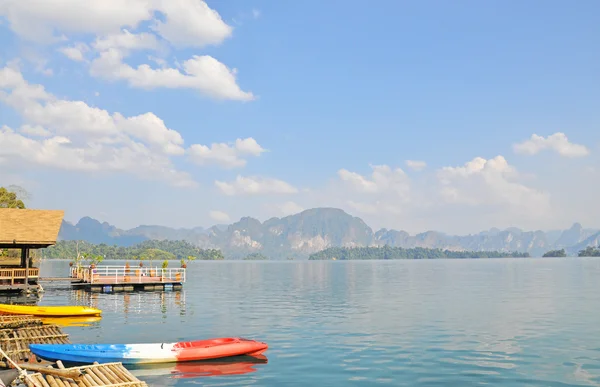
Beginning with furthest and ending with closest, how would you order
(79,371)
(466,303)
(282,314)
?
(466,303) → (282,314) → (79,371)

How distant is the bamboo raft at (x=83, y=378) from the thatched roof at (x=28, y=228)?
3939 cm

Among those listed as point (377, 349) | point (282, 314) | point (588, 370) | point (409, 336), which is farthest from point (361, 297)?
point (588, 370)

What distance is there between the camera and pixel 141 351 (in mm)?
23234

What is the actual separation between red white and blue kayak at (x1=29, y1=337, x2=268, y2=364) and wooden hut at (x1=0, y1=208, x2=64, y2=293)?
113ft

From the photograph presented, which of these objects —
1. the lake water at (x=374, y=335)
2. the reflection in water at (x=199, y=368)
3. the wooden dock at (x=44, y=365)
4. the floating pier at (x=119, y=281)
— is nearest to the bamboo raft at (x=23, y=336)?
the wooden dock at (x=44, y=365)

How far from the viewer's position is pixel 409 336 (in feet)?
105

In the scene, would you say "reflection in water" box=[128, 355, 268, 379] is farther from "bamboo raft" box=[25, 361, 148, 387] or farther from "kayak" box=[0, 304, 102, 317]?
"kayak" box=[0, 304, 102, 317]

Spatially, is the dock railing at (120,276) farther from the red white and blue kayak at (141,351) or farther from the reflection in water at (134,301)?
the red white and blue kayak at (141,351)

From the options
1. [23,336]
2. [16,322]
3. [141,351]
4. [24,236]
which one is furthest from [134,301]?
[141,351]

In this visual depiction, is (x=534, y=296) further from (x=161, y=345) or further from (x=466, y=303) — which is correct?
(x=161, y=345)

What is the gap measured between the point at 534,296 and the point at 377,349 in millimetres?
39341

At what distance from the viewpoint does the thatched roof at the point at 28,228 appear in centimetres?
5303

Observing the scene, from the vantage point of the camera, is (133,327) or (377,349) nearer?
(377,349)

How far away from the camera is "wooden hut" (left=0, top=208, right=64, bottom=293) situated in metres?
53.2
